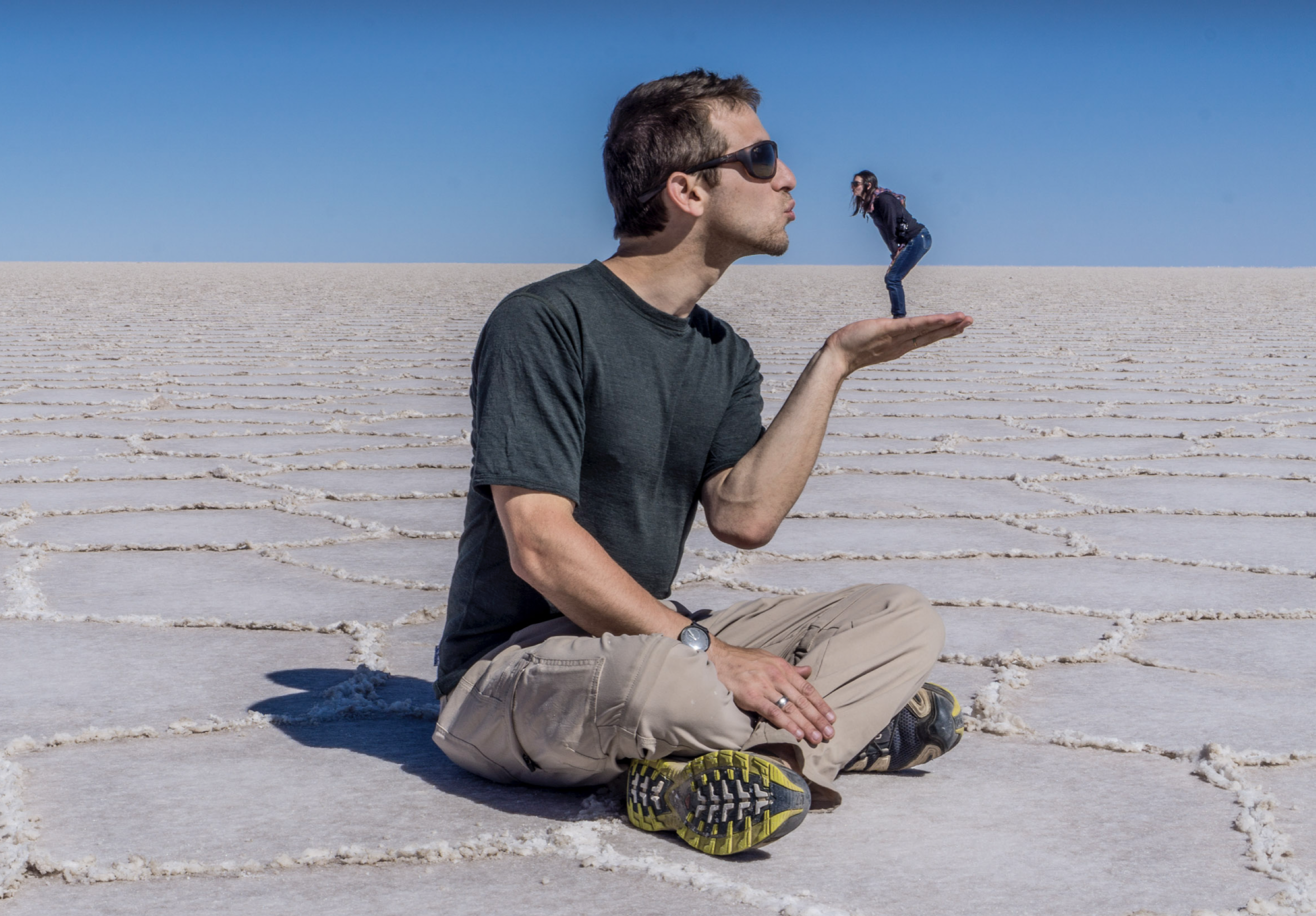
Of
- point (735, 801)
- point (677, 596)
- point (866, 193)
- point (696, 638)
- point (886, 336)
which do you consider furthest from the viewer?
point (866, 193)

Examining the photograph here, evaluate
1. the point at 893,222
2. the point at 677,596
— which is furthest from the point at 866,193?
the point at 677,596

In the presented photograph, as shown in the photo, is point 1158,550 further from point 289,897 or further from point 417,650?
point 289,897

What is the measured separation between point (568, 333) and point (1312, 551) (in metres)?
2.17

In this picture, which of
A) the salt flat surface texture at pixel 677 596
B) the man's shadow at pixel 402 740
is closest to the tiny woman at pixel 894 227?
the salt flat surface texture at pixel 677 596

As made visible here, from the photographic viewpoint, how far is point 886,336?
1.85m

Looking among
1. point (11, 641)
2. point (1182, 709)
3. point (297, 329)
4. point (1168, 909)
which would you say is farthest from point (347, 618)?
point (297, 329)

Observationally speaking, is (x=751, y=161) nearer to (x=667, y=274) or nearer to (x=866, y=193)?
(x=667, y=274)

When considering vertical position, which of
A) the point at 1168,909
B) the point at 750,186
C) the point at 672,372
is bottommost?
the point at 1168,909

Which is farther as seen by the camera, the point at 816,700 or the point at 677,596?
the point at 677,596

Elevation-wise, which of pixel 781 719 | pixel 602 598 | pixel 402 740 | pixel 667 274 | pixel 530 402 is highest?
pixel 667 274

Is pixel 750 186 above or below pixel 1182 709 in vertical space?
above

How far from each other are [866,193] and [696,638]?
23.5ft

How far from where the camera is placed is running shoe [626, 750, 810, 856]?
4.91 ft

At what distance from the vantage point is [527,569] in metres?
1.60
